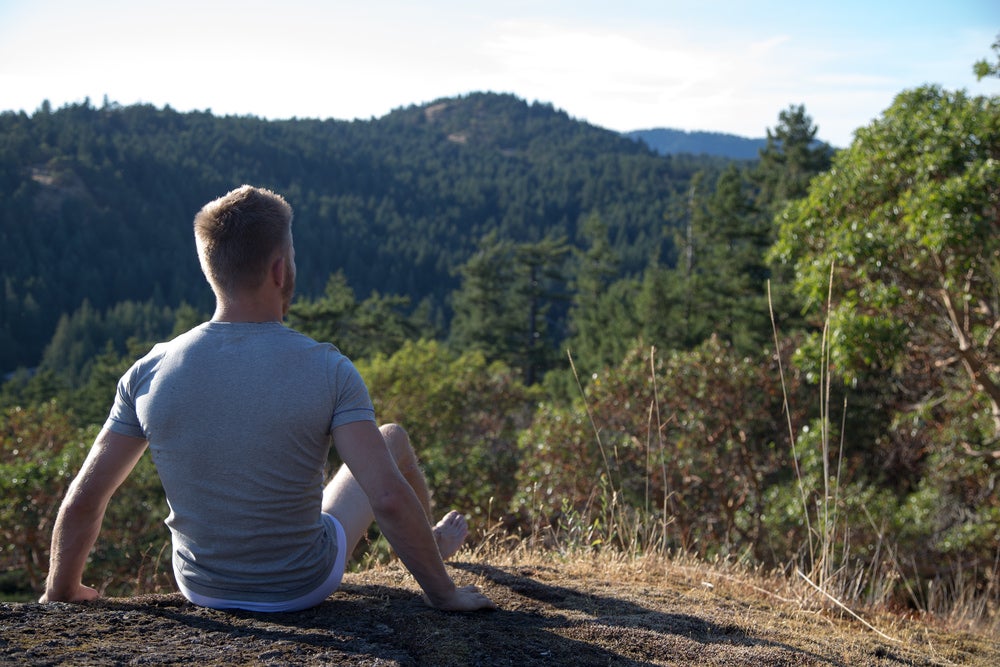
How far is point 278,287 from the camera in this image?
2004 mm

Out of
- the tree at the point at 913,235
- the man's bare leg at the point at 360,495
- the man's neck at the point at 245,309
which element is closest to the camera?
the man's neck at the point at 245,309

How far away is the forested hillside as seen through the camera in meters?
83.0

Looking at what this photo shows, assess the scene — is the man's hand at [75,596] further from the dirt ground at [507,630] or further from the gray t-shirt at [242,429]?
the gray t-shirt at [242,429]

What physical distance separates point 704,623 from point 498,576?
2.25 feet

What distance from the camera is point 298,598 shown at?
2.13 m

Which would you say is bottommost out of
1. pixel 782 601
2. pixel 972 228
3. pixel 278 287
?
pixel 782 601

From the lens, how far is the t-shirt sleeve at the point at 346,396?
1914 mm

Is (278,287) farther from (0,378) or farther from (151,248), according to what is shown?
(151,248)

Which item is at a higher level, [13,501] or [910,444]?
[910,444]

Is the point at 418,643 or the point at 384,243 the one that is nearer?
the point at 418,643

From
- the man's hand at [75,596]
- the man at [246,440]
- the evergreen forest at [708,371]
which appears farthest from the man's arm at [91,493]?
the evergreen forest at [708,371]

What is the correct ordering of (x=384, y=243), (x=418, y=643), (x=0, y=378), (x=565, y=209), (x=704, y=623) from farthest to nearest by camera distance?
(x=565, y=209)
(x=384, y=243)
(x=0, y=378)
(x=704, y=623)
(x=418, y=643)

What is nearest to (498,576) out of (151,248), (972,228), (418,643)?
(418,643)

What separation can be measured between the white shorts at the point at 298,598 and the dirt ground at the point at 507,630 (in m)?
0.02
